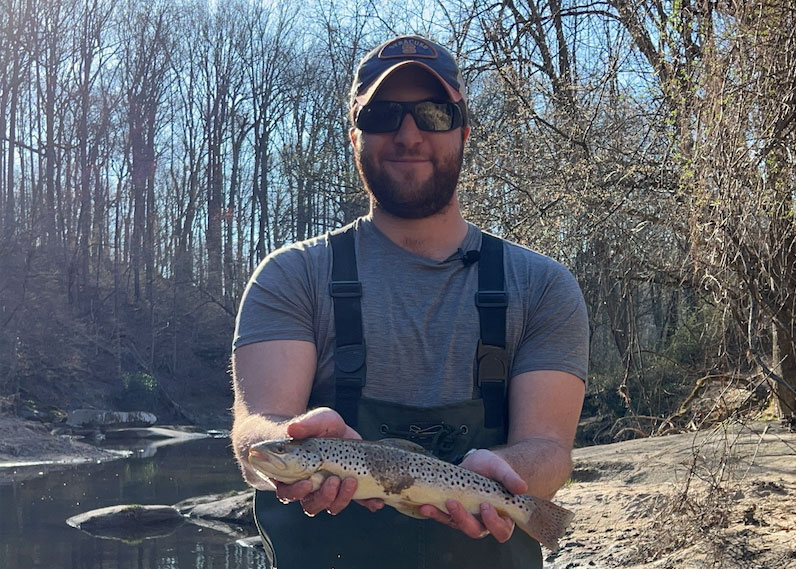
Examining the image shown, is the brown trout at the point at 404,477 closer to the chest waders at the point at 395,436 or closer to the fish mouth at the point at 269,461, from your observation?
the fish mouth at the point at 269,461

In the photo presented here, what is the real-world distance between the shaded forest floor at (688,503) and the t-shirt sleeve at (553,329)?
4372 millimetres

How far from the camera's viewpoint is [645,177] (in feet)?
33.7

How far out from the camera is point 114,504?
14773 mm

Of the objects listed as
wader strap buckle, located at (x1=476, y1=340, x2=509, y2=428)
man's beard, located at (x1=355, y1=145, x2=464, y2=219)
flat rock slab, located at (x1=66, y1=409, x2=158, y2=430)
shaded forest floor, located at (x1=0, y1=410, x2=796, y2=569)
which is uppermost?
man's beard, located at (x1=355, y1=145, x2=464, y2=219)

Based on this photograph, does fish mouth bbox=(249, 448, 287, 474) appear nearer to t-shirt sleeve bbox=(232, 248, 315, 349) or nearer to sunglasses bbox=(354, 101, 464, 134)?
t-shirt sleeve bbox=(232, 248, 315, 349)


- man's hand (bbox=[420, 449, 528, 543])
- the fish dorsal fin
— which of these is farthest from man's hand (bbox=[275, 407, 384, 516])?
man's hand (bbox=[420, 449, 528, 543])

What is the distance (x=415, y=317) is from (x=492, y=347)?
238 mm

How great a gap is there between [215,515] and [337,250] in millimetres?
11704

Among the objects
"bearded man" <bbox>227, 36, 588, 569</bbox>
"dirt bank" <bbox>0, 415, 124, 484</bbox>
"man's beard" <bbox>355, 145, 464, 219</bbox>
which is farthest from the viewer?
"dirt bank" <bbox>0, 415, 124, 484</bbox>

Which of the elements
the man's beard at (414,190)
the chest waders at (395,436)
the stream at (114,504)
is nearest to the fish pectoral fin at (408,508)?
the chest waders at (395,436)

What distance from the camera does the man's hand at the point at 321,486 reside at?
8.05 ft

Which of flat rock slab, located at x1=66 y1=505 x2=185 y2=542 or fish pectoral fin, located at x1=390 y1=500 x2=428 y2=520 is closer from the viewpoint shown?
fish pectoral fin, located at x1=390 y1=500 x2=428 y2=520

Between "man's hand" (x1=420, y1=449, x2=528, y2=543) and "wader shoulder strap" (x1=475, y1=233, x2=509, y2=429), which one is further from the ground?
"wader shoulder strap" (x1=475, y1=233, x2=509, y2=429)

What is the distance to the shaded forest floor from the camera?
23.7 feet
